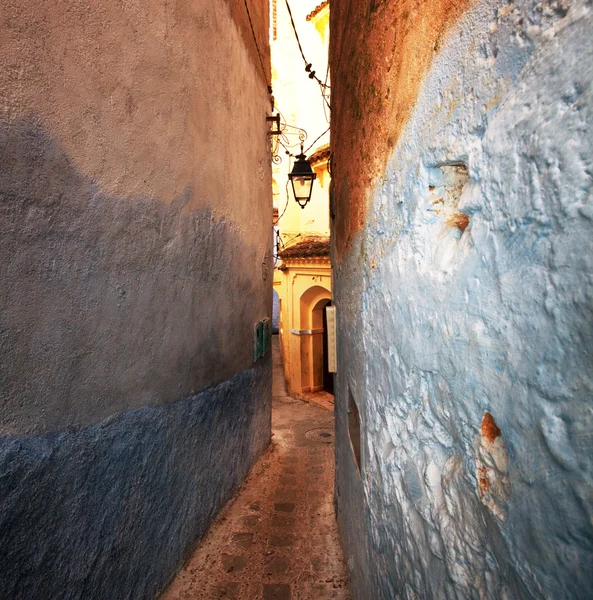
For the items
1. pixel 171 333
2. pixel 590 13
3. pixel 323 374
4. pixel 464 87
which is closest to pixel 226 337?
pixel 171 333

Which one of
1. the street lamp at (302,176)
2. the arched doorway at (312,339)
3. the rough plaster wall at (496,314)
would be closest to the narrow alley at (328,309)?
the rough plaster wall at (496,314)

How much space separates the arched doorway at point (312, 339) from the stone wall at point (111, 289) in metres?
8.38

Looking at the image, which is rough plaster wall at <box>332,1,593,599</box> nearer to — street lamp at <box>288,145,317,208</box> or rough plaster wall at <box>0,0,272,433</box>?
rough plaster wall at <box>0,0,272,433</box>

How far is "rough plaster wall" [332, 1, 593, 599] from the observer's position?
0.81 meters

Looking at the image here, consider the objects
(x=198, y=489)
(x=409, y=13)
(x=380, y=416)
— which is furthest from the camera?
(x=198, y=489)

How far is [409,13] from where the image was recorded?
5.69 feet

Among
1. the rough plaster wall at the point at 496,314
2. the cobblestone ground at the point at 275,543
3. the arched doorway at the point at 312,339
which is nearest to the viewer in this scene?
the rough plaster wall at the point at 496,314

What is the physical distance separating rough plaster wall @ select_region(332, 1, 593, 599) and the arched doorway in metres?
11.3

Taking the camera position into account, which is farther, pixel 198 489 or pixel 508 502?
pixel 198 489

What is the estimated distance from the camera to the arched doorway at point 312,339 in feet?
43.4

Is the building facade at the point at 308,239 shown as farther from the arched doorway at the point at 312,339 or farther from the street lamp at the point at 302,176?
the street lamp at the point at 302,176

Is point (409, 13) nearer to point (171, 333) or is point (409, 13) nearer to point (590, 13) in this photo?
point (590, 13)

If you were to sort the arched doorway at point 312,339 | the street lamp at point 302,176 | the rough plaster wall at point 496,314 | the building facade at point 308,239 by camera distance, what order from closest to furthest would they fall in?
the rough plaster wall at point 496,314 → the street lamp at point 302,176 → the building facade at point 308,239 → the arched doorway at point 312,339

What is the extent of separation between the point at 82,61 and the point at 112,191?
0.73 metres
